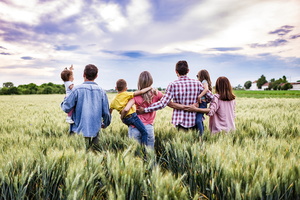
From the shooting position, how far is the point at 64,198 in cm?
165

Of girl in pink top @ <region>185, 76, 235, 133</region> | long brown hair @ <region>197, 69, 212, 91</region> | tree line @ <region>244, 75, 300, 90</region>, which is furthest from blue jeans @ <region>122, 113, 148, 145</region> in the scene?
tree line @ <region>244, 75, 300, 90</region>

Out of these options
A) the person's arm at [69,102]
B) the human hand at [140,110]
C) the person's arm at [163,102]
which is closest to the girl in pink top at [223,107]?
the person's arm at [163,102]

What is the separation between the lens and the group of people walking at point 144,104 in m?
3.44

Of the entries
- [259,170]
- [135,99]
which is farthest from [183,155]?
[135,99]

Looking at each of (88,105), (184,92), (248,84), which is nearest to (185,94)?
(184,92)

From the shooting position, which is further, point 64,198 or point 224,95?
point 224,95

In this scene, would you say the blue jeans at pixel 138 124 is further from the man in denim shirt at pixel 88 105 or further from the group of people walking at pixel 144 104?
the man in denim shirt at pixel 88 105

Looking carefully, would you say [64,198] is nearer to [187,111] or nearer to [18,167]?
[18,167]

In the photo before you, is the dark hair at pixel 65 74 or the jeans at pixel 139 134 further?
the dark hair at pixel 65 74

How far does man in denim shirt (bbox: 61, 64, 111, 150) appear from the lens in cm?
344

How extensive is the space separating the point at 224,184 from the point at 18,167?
5.88ft

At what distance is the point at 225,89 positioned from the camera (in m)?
4.00

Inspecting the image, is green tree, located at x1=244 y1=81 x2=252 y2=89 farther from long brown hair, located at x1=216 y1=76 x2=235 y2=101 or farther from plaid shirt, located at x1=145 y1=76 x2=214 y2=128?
plaid shirt, located at x1=145 y1=76 x2=214 y2=128

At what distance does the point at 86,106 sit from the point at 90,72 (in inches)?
22.5
